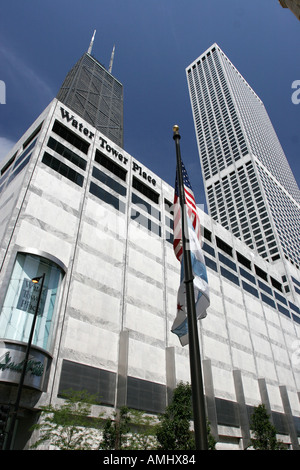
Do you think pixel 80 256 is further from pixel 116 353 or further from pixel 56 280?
pixel 116 353

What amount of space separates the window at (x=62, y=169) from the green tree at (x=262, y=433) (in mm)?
30858

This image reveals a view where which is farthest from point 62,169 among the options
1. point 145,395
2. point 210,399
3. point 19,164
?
point 210,399

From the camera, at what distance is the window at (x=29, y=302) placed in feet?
69.3

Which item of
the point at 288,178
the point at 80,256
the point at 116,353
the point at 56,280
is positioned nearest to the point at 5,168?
the point at 80,256

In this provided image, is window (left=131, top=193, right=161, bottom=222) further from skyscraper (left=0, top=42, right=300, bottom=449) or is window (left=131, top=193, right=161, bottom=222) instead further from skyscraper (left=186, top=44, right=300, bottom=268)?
skyscraper (left=186, top=44, right=300, bottom=268)

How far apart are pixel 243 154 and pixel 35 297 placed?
133 meters

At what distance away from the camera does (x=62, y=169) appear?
109ft

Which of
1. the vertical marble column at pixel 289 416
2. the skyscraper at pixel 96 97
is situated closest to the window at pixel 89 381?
the vertical marble column at pixel 289 416

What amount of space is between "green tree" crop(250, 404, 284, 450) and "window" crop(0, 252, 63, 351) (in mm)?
23900

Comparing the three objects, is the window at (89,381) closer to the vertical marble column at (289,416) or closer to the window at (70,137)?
the window at (70,137)

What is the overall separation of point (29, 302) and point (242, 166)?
128940mm

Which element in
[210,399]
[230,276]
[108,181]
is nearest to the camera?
[210,399]

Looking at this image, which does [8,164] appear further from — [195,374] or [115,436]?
[195,374]

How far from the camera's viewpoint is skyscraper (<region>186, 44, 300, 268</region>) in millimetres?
116688
